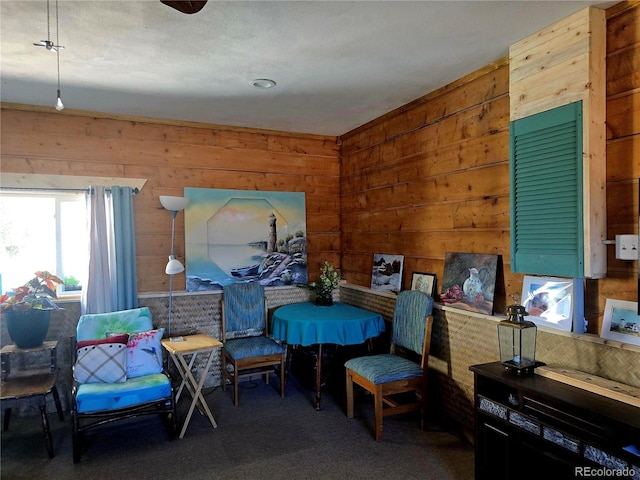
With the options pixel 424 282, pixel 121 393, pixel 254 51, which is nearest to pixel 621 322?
pixel 424 282

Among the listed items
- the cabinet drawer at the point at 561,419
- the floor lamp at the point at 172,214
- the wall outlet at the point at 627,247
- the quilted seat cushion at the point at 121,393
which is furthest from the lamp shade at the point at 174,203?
the wall outlet at the point at 627,247

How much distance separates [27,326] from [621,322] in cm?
384

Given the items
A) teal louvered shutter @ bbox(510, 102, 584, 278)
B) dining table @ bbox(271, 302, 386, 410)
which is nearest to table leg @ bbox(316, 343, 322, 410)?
dining table @ bbox(271, 302, 386, 410)

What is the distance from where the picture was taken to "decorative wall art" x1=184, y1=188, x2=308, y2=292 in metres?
4.21

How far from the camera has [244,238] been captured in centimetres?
440

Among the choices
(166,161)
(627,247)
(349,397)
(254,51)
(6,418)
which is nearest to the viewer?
(627,247)

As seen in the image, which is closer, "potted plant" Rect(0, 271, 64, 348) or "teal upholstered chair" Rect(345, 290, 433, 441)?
"teal upholstered chair" Rect(345, 290, 433, 441)

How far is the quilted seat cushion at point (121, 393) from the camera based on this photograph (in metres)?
2.86

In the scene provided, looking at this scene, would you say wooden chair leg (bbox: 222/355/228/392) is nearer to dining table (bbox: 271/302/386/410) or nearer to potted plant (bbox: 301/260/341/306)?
dining table (bbox: 271/302/386/410)

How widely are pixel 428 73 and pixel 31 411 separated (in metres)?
4.12

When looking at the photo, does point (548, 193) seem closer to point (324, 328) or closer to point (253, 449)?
point (324, 328)

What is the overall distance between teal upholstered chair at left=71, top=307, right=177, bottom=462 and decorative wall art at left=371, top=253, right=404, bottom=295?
1969 millimetres

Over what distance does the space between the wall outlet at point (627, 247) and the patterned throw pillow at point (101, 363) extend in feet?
10.4

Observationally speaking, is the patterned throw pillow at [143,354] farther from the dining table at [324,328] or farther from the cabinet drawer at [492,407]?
the cabinet drawer at [492,407]
